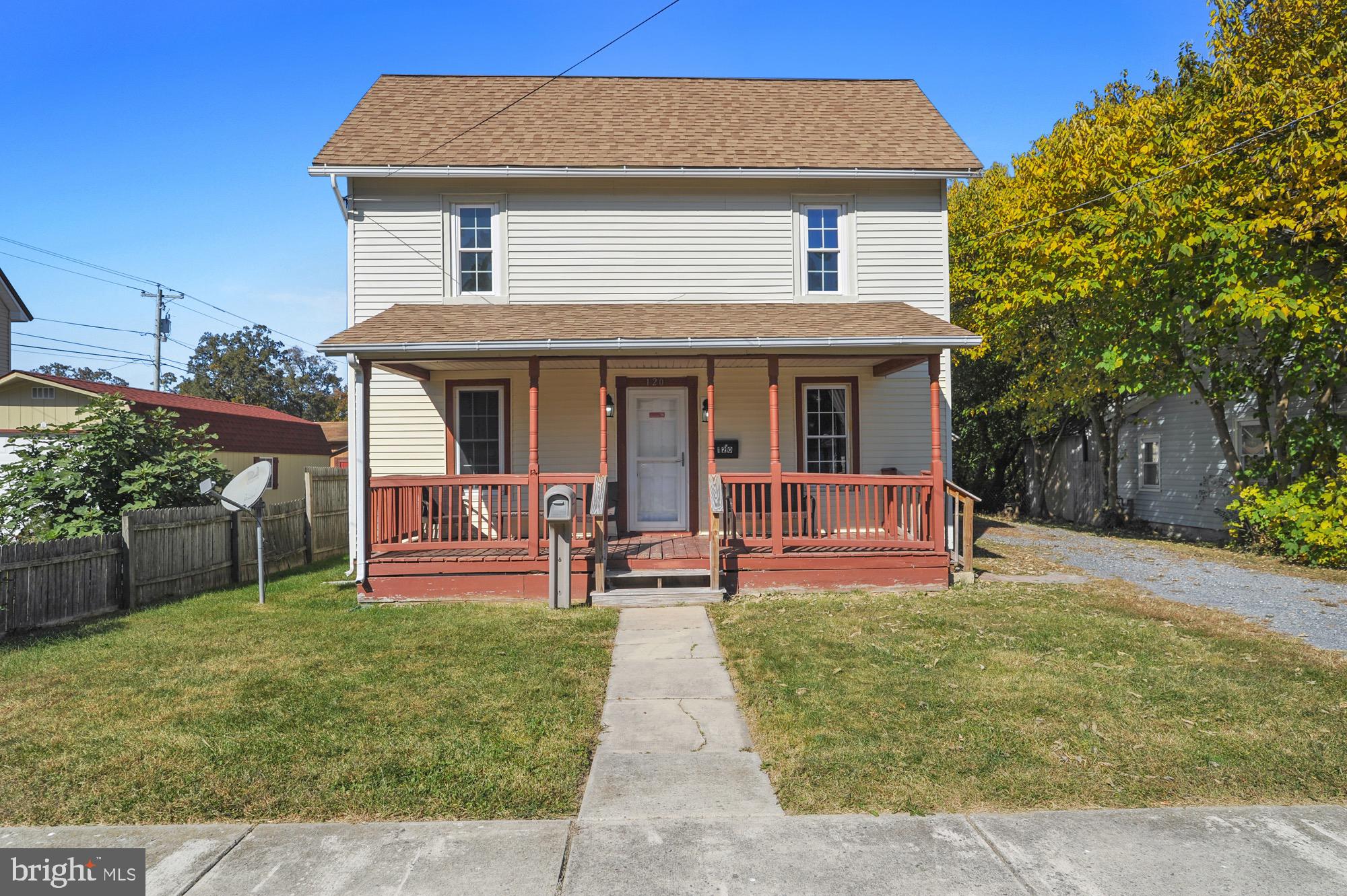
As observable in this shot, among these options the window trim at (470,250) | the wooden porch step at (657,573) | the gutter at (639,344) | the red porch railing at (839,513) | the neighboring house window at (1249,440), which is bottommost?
the wooden porch step at (657,573)

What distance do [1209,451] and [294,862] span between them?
18.2 meters

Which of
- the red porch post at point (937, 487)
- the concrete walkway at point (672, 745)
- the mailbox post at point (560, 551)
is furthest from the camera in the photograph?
the red porch post at point (937, 487)

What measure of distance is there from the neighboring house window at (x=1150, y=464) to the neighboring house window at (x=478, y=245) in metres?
15.7

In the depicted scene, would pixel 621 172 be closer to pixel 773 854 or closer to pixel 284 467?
pixel 773 854

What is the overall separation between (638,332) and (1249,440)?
44.7 ft

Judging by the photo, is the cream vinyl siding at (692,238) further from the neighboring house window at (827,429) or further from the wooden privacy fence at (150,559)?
the wooden privacy fence at (150,559)

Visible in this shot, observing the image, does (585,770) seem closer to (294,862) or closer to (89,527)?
(294,862)

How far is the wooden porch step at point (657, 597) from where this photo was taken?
8.69 meters

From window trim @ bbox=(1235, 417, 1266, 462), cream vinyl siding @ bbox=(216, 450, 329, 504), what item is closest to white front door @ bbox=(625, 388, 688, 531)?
window trim @ bbox=(1235, 417, 1266, 462)

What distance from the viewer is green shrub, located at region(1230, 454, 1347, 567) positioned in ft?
35.3

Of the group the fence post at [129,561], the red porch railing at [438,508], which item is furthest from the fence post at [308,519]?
the red porch railing at [438,508]

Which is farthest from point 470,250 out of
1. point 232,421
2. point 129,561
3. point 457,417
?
point 232,421

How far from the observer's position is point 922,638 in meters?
7.00

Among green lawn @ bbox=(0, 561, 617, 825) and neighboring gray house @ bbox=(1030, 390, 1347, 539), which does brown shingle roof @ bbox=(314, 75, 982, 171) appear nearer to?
green lawn @ bbox=(0, 561, 617, 825)
